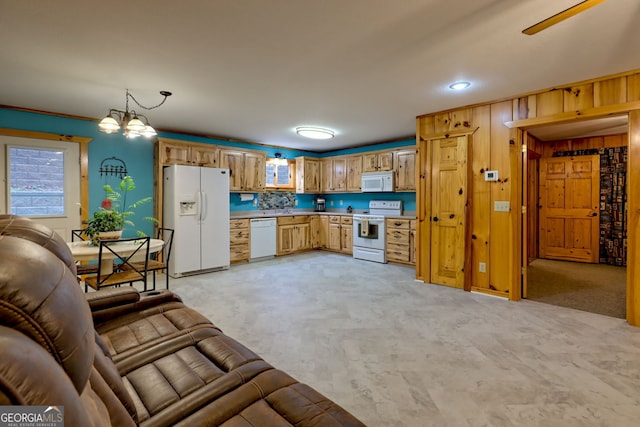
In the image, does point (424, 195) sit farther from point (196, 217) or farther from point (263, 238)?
point (196, 217)

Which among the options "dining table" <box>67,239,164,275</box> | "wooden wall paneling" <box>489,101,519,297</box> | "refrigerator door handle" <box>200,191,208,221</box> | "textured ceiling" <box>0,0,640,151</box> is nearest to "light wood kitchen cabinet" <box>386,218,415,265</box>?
"wooden wall paneling" <box>489,101,519,297</box>

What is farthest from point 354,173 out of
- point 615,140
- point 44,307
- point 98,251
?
point 44,307

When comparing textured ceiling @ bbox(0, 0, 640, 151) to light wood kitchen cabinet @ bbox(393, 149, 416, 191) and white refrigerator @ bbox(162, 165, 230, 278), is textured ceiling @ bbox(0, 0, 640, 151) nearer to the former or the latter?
white refrigerator @ bbox(162, 165, 230, 278)

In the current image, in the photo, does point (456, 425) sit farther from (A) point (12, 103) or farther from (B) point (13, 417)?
(A) point (12, 103)

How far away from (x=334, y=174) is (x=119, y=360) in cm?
607

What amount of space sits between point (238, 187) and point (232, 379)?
5.04 meters

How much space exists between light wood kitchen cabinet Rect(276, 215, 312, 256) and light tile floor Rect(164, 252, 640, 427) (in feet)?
7.05

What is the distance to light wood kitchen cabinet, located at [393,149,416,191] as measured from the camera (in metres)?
5.67

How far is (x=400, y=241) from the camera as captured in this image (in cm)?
549

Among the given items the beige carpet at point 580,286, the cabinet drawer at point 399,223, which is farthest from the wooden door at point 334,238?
the beige carpet at point 580,286

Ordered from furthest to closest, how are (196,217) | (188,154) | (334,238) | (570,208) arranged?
(334,238)
(570,208)
(188,154)
(196,217)

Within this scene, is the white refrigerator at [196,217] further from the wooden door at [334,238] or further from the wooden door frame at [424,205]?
the wooden door frame at [424,205]

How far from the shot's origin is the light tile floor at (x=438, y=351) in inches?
71.3

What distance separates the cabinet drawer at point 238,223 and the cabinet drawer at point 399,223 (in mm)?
2604
